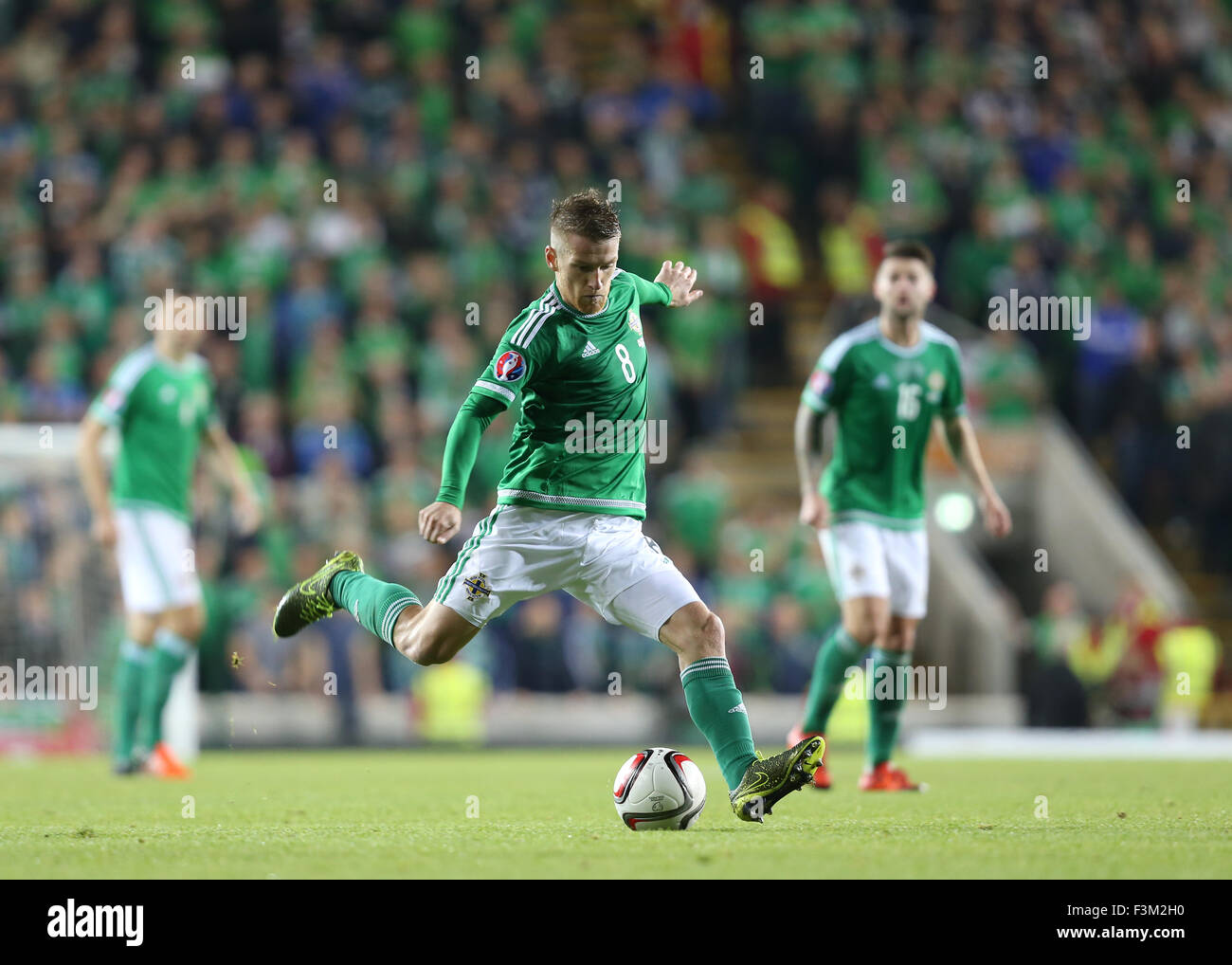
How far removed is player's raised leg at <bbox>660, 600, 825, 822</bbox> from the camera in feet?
20.8

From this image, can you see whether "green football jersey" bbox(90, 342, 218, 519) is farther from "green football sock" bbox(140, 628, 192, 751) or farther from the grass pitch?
the grass pitch

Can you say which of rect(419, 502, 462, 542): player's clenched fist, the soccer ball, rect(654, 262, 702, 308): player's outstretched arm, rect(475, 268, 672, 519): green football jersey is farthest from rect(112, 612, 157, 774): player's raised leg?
rect(419, 502, 462, 542): player's clenched fist

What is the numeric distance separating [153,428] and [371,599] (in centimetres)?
388

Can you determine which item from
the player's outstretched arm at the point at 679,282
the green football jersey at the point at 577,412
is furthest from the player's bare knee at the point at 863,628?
the green football jersey at the point at 577,412

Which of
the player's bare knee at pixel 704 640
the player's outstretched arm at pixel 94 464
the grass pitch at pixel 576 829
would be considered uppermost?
the player's outstretched arm at pixel 94 464

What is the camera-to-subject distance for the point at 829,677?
8.80m

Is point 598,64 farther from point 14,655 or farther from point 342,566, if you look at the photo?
point 342,566

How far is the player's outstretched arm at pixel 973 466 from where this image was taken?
28.8ft

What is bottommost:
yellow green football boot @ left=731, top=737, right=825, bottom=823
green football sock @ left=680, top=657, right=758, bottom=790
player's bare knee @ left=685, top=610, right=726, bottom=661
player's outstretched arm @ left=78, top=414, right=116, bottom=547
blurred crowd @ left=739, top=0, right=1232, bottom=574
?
yellow green football boot @ left=731, top=737, right=825, bottom=823

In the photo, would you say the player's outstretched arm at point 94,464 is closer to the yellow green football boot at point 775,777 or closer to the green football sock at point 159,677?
the green football sock at point 159,677

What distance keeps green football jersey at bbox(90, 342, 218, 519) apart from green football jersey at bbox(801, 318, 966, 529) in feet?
13.0

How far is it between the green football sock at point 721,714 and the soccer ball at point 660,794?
14 cm
